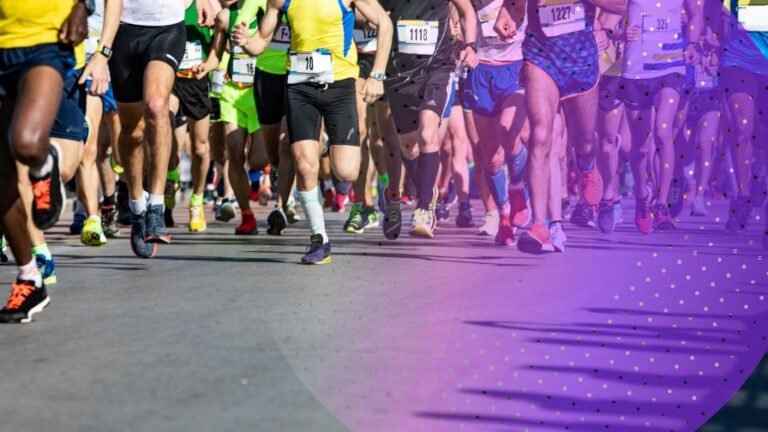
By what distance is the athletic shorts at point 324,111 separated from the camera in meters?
10.9

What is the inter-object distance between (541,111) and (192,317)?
13.8 feet

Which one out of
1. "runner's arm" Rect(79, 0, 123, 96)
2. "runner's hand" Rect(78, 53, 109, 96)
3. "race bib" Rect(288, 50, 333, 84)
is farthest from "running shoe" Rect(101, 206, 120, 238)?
"runner's hand" Rect(78, 53, 109, 96)

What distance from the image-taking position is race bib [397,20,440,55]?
44.1 ft

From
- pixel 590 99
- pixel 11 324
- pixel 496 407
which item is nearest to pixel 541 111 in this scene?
pixel 590 99

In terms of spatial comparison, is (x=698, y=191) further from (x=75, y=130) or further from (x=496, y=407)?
(x=496, y=407)

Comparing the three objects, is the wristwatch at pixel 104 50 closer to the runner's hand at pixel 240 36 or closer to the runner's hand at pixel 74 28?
the runner's hand at pixel 240 36

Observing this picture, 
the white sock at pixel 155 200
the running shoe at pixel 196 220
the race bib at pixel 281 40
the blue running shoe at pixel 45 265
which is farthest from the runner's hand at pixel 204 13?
the blue running shoe at pixel 45 265

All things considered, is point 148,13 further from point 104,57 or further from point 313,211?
point 313,211

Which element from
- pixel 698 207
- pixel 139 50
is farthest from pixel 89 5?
pixel 698 207

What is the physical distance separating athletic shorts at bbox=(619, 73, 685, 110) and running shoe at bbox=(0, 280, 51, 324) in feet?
22.8

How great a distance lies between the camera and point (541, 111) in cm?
1144

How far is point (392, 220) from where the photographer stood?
43.5ft

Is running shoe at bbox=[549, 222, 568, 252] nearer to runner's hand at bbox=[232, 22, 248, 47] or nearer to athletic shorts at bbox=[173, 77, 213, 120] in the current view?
runner's hand at bbox=[232, 22, 248, 47]

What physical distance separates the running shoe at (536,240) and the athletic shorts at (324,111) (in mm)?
1247
